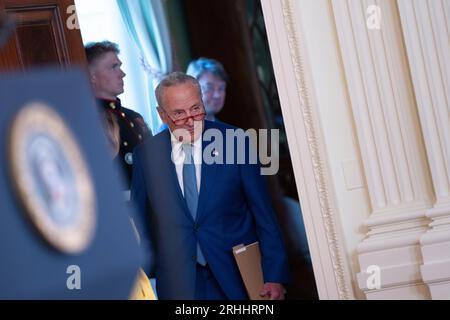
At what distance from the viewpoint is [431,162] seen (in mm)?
3975

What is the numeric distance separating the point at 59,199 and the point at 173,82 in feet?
2.65

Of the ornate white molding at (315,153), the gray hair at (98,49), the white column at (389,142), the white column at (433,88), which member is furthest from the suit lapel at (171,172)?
the white column at (433,88)

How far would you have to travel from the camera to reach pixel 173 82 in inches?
169

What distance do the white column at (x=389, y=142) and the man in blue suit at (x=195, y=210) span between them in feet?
1.50

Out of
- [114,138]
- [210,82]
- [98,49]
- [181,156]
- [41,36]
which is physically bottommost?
[181,156]

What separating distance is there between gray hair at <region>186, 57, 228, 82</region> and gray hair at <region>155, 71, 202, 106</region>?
6.8 inches

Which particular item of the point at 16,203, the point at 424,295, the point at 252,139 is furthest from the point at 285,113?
the point at 16,203

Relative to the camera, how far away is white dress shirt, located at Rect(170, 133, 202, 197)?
14.1ft

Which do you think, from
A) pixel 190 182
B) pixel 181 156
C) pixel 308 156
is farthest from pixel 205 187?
pixel 308 156

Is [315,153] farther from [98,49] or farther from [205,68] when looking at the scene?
[98,49]

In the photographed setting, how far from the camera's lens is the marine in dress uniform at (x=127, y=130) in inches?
174

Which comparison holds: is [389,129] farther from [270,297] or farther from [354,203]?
[270,297]

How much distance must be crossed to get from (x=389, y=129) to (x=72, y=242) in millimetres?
1600

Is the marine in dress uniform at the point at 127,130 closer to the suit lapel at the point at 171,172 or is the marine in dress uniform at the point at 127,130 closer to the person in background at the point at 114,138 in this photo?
the person in background at the point at 114,138
